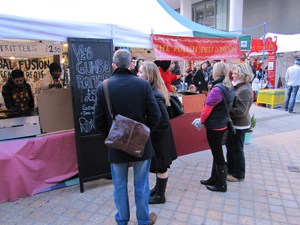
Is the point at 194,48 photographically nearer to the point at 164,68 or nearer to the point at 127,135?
the point at 164,68

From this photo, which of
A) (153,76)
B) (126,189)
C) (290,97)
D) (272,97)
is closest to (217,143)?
(153,76)

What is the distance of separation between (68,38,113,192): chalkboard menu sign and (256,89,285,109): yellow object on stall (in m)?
8.20

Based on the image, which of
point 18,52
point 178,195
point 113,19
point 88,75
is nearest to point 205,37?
point 113,19

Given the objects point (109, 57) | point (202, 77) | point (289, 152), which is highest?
point (109, 57)

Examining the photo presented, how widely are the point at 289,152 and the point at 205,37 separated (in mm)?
2837

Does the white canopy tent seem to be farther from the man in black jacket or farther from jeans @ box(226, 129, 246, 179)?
→ jeans @ box(226, 129, 246, 179)

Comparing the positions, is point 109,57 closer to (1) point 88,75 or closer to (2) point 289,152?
(1) point 88,75

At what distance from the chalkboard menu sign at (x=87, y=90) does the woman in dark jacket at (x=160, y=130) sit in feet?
2.65

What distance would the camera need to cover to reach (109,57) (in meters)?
3.34

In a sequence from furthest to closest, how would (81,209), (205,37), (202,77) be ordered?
(202,77) < (205,37) < (81,209)

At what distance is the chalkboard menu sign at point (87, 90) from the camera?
10.3ft

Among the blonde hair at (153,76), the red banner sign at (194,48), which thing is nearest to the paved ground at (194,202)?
the blonde hair at (153,76)

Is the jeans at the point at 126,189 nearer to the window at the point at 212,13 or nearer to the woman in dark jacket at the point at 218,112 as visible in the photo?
the woman in dark jacket at the point at 218,112

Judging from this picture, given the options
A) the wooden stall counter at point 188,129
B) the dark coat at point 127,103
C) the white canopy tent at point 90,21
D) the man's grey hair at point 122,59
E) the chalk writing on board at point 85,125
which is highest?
the white canopy tent at point 90,21
